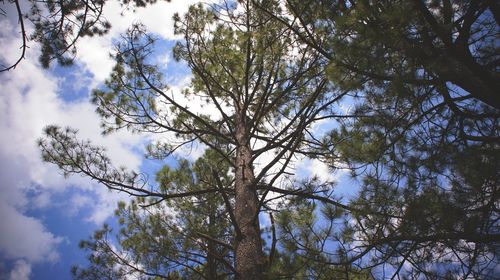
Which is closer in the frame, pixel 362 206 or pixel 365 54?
pixel 365 54

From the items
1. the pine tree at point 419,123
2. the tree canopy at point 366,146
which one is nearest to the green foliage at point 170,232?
the tree canopy at point 366,146

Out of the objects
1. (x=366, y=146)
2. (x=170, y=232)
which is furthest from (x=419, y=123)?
(x=170, y=232)

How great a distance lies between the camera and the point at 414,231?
2.45 m

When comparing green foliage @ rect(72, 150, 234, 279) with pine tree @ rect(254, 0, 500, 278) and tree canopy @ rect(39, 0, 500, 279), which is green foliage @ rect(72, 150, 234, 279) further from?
pine tree @ rect(254, 0, 500, 278)

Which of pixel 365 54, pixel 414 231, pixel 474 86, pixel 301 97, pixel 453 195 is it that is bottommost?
pixel 414 231

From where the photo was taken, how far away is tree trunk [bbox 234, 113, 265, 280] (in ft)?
8.07

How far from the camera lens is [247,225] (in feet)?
9.09

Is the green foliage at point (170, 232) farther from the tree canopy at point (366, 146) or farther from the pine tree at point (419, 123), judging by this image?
the pine tree at point (419, 123)

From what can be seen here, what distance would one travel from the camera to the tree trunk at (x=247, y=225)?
2.46m

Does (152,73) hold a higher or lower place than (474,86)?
higher

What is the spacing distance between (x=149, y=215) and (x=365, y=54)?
403 centimetres

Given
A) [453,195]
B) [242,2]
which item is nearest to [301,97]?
[242,2]

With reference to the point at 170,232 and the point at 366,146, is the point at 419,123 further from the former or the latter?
the point at 170,232

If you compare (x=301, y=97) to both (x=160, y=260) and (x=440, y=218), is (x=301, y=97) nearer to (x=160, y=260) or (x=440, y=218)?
(x=440, y=218)
